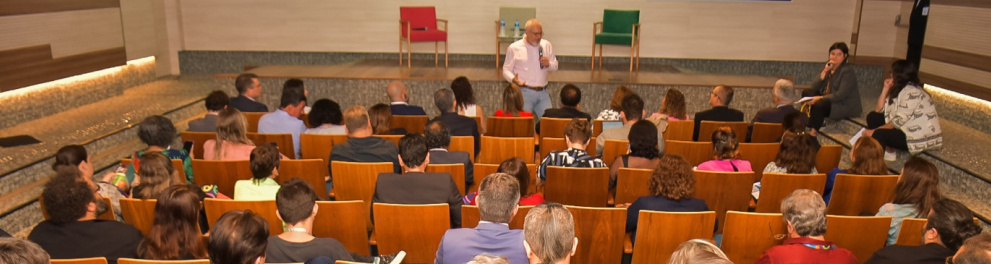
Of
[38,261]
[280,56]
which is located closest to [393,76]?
[280,56]

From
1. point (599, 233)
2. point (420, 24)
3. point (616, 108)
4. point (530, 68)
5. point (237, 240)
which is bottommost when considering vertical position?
point (599, 233)

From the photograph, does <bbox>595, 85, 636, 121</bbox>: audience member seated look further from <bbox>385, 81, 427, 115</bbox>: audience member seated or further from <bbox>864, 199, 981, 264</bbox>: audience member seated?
<bbox>864, 199, 981, 264</bbox>: audience member seated

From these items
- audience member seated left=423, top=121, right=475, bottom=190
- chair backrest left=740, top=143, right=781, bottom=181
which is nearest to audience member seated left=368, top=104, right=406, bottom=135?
audience member seated left=423, top=121, right=475, bottom=190

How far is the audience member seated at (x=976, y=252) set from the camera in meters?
2.43

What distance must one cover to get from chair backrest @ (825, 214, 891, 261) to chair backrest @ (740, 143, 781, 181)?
1515 millimetres

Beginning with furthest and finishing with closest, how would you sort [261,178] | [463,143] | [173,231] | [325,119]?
[325,119] → [463,143] → [261,178] → [173,231]

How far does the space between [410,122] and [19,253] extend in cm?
400

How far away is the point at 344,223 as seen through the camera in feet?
11.5

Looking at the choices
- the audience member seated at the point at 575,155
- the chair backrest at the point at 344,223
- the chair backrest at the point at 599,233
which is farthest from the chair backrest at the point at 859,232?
the chair backrest at the point at 344,223

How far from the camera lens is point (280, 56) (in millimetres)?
10477

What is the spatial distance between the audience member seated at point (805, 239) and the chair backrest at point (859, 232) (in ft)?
1.01

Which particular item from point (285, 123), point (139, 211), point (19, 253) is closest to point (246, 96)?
point (285, 123)

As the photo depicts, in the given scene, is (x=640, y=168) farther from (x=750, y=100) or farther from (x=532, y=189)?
(x=750, y=100)

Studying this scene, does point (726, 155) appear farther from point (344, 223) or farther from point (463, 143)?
point (344, 223)
